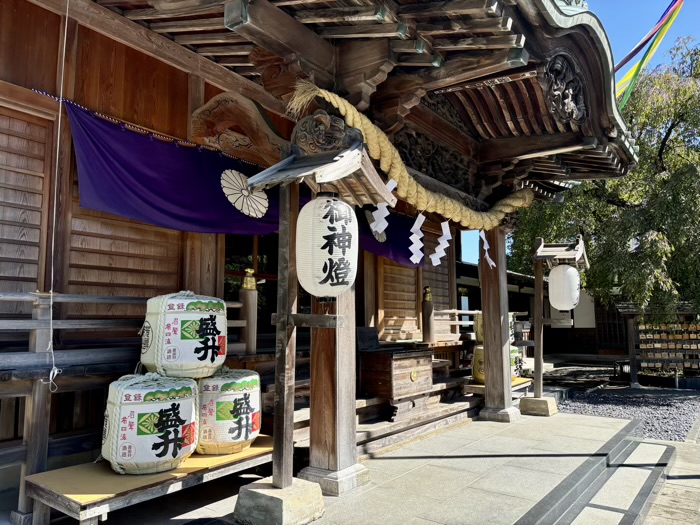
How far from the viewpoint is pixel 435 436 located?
22.2 ft

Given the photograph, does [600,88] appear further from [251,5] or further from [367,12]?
[251,5]

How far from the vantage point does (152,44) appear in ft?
16.6

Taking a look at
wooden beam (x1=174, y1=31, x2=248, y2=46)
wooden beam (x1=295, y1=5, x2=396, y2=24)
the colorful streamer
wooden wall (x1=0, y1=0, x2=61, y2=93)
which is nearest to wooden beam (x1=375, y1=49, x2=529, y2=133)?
wooden beam (x1=295, y1=5, x2=396, y2=24)

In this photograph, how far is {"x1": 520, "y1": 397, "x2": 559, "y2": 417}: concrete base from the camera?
831 cm

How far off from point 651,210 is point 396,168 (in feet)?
34.7

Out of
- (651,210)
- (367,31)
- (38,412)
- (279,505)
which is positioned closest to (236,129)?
(367,31)

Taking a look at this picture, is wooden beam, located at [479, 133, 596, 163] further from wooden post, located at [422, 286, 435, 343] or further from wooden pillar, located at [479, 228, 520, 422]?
wooden post, located at [422, 286, 435, 343]

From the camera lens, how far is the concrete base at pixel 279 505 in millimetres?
3650

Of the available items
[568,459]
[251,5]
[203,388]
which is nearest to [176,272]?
[203,388]

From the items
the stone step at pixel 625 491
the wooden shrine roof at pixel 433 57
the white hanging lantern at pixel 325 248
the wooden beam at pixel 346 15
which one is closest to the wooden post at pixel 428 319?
the wooden shrine roof at pixel 433 57

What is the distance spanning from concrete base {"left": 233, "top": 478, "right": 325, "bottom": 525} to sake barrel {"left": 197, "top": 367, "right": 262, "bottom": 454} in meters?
0.50

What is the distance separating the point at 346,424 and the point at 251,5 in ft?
11.6

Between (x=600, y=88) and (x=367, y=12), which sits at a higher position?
(x=600, y=88)

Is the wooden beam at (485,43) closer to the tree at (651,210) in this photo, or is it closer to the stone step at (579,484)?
the stone step at (579,484)
